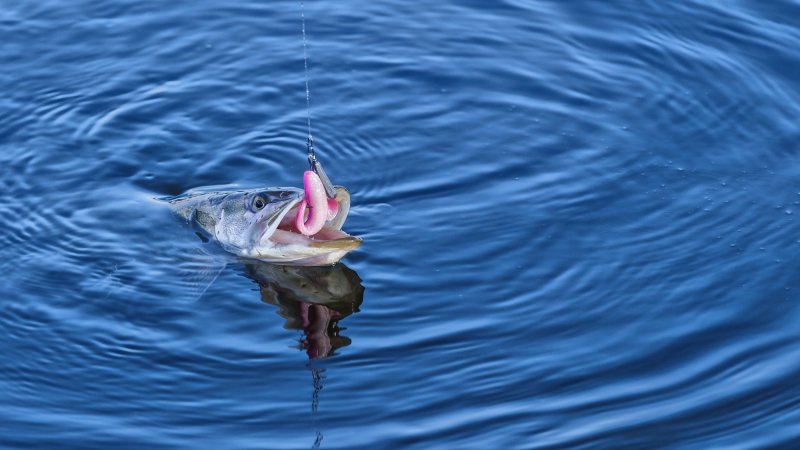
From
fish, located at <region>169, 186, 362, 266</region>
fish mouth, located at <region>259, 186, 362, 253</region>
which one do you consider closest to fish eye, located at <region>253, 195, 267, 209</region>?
fish, located at <region>169, 186, 362, 266</region>

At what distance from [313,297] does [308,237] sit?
1.40ft

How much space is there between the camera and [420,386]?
306 inches

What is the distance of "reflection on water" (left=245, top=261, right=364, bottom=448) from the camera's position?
8328 millimetres

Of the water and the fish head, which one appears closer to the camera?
the water

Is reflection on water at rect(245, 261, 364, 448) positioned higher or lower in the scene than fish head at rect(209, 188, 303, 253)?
lower

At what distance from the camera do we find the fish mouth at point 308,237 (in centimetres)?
872

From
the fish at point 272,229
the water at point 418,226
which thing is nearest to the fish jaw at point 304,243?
the fish at point 272,229

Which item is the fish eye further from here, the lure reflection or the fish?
the lure reflection

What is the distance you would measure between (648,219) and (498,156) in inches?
57.0

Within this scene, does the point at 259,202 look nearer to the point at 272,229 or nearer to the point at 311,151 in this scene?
the point at 272,229

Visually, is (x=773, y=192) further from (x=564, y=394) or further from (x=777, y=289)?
(x=564, y=394)

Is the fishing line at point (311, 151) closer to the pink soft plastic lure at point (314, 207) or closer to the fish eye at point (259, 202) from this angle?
the pink soft plastic lure at point (314, 207)

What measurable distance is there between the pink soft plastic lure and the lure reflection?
1.36 feet

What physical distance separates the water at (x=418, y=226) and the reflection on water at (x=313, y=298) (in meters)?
0.02
